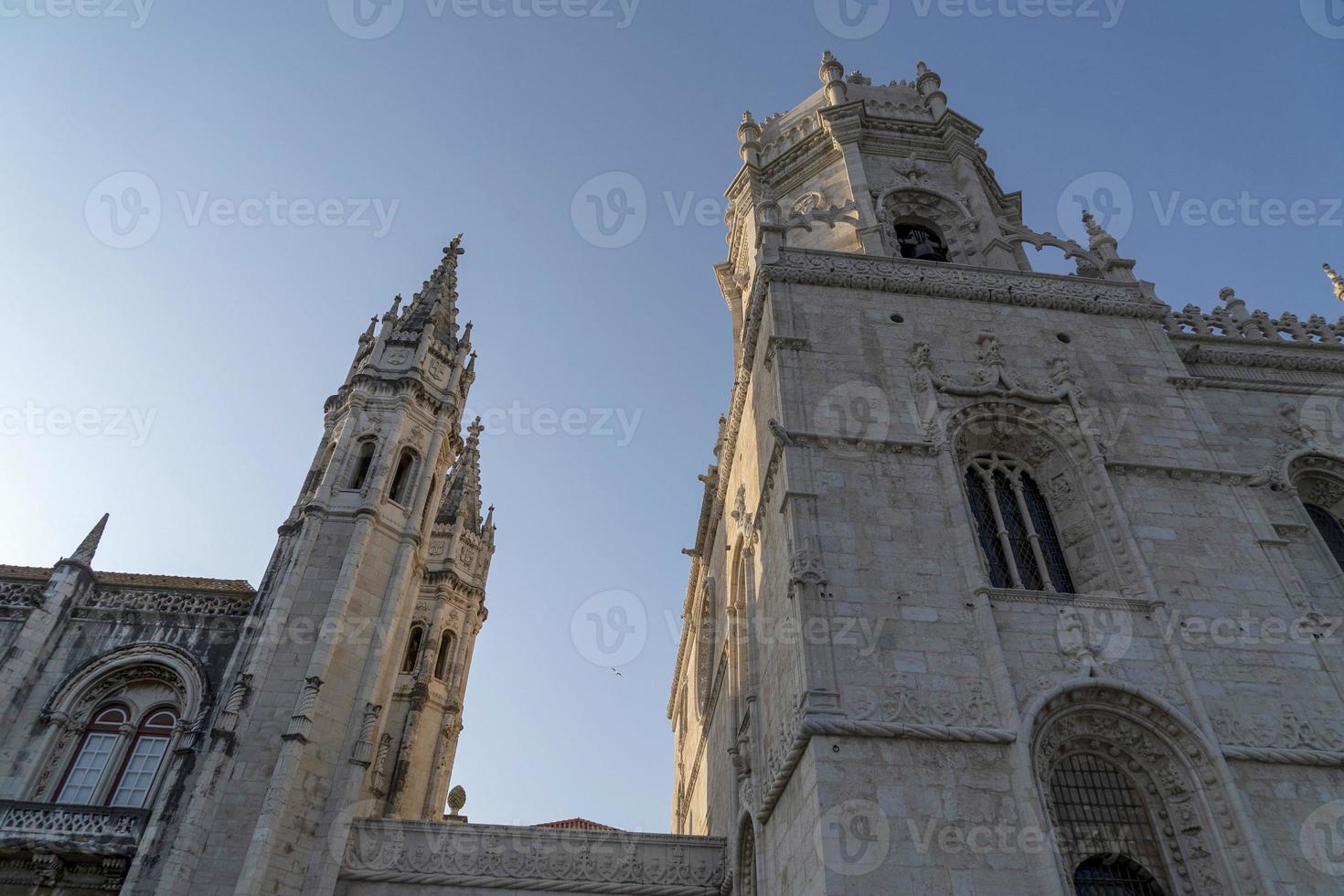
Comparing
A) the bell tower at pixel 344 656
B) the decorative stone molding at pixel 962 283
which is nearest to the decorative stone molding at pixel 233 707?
the bell tower at pixel 344 656

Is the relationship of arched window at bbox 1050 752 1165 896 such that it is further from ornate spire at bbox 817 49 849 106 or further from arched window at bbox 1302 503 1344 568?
ornate spire at bbox 817 49 849 106

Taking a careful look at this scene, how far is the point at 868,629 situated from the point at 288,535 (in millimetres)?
12783

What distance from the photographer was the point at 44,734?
656 inches

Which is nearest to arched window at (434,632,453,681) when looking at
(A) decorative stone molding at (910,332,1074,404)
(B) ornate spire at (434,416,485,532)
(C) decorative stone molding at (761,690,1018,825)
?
(B) ornate spire at (434,416,485,532)

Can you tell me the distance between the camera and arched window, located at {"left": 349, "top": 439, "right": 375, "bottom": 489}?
20.0 m

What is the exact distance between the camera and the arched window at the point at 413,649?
2853 cm

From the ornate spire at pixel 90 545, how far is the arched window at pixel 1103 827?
19219mm

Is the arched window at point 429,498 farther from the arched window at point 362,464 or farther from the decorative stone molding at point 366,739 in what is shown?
the decorative stone molding at point 366,739

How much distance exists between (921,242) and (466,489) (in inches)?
786

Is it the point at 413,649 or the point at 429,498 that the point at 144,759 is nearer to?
the point at 429,498

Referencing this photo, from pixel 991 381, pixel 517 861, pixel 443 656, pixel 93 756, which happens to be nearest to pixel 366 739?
pixel 517 861

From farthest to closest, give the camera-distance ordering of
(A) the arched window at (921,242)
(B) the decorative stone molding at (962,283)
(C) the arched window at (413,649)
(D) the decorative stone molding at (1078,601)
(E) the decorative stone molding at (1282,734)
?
1. (C) the arched window at (413,649)
2. (A) the arched window at (921,242)
3. (B) the decorative stone molding at (962,283)
4. (D) the decorative stone molding at (1078,601)
5. (E) the decorative stone molding at (1282,734)

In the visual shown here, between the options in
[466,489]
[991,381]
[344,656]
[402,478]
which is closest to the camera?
[991,381]

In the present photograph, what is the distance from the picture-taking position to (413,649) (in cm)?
2897
